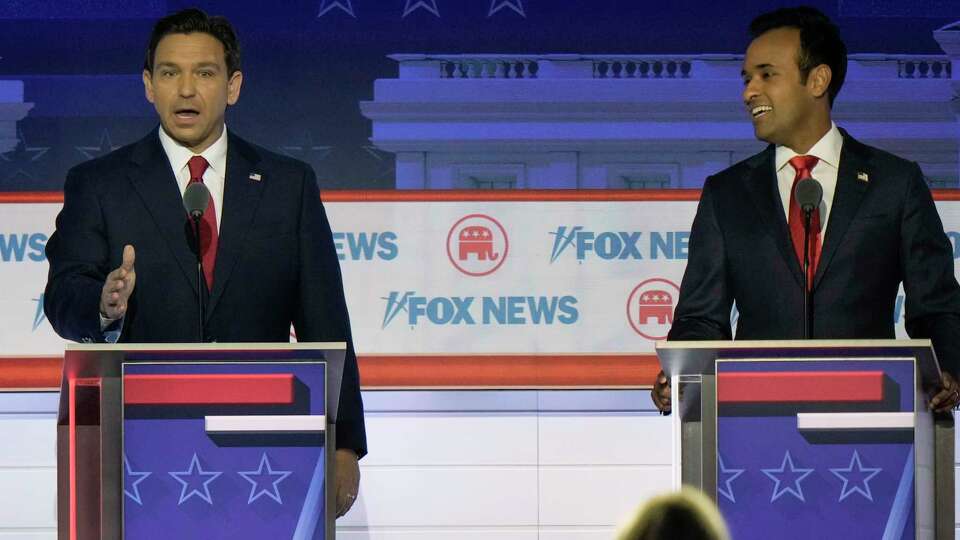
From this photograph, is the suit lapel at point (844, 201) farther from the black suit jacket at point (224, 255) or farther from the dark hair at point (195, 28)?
the dark hair at point (195, 28)

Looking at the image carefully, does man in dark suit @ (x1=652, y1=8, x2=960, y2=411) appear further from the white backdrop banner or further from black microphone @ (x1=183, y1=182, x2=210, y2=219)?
the white backdrop banner

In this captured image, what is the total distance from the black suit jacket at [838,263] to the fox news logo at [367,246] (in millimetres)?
1636

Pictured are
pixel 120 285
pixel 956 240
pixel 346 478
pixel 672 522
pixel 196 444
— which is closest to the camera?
pixel 672 522

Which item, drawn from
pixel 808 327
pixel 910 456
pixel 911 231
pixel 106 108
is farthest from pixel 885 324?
pixel 106 108

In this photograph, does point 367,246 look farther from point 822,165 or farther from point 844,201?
point 844,201

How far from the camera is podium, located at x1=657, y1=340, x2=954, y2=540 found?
2.75 meters

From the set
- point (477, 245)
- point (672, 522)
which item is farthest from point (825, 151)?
point (672, 522)

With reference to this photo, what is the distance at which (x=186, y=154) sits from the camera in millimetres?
3424

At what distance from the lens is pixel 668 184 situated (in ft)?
16.4

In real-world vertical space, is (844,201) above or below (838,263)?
above

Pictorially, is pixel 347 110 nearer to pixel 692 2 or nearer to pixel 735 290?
pixel 692 2

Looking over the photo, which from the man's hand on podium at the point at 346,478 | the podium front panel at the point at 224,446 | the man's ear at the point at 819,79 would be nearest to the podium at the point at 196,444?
the podium front panel at the point at 224,446

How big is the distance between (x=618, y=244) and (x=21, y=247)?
1.90m

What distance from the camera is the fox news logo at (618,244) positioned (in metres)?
4.95
